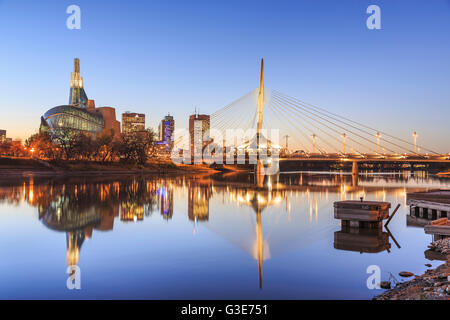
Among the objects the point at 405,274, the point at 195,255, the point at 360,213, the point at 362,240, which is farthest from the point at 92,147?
the point at 405,274

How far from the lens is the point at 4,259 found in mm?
12711

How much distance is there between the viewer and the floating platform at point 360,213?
17.8 m

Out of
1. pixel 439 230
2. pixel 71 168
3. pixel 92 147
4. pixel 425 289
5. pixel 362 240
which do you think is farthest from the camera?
pixel 92 147

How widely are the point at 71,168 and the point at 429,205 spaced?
7128cm

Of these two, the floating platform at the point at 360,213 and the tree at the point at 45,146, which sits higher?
the tree at the point at 45,146

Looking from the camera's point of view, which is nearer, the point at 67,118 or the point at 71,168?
the point at 71,168

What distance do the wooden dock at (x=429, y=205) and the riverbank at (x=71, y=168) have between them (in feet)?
207

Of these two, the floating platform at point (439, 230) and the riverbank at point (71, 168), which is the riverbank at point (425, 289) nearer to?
the floating platform at point (439, 230)

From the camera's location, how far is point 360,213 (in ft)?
58.9

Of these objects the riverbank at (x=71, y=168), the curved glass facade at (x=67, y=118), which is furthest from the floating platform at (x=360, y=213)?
the curved glass facade at (x=67, y=118)

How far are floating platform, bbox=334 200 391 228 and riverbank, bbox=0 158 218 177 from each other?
62.3m

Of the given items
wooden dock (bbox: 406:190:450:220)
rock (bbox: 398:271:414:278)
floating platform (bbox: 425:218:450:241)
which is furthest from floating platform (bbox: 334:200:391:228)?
rock (bbox: 398:271:414:278)

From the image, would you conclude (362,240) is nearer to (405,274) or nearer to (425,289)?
Answer: (405,274)

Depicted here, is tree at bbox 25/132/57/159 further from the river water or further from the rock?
the rock
